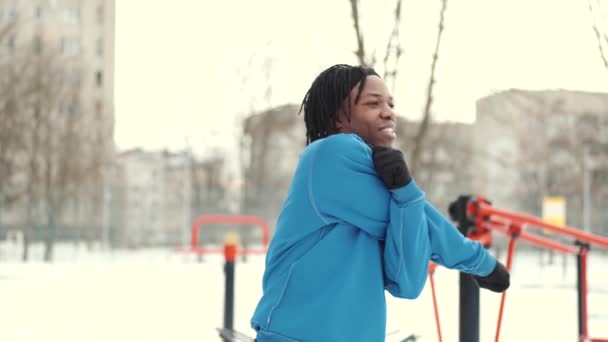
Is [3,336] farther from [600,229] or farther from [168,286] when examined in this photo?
[600,229]

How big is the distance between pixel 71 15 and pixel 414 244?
64784mm

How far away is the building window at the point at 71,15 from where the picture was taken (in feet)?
204

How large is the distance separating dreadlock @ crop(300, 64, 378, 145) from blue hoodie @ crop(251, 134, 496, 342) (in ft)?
0.42

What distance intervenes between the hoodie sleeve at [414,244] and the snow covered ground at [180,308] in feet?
7.06

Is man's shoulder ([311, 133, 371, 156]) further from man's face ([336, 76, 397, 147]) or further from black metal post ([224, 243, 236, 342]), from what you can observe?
black metal post ([224, 243, 236, 342])

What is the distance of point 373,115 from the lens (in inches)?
65.9

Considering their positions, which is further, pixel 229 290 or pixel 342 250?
pixel 229 290

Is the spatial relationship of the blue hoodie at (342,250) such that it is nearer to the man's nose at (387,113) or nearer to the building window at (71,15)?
the man's nose at (387,113)

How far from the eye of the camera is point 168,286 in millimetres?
13250

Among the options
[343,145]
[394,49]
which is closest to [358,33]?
[394,49]

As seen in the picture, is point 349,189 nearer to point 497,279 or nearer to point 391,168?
point 391,168

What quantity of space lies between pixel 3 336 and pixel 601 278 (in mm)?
14075

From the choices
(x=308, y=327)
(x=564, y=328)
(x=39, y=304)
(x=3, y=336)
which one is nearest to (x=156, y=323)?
(x=3, y=336)

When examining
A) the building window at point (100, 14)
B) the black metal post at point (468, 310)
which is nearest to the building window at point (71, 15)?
the building window at point (100, 14)
